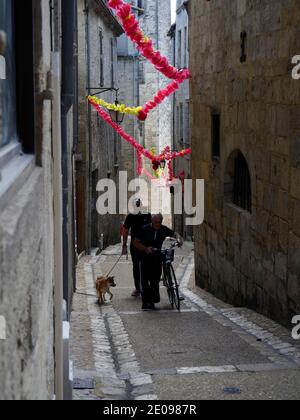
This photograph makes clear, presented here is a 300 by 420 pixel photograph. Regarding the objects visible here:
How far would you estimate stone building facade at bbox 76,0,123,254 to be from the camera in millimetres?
20062

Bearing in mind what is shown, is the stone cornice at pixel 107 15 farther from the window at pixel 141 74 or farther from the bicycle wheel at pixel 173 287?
the bicycle wheel at pixel 173 287

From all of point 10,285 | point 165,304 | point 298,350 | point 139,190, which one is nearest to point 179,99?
point 139,190

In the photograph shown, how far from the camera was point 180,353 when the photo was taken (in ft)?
25.5

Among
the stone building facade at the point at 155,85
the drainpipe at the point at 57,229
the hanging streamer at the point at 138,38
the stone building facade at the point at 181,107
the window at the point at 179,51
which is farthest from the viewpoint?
the stone building facade at the point at 155,85

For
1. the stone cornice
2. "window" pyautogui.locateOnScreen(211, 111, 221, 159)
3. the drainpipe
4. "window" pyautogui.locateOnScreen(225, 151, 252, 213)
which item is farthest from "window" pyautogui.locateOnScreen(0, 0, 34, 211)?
the stone cornice

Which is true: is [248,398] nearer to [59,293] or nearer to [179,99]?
[59,293]

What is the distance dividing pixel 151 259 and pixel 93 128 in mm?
11789

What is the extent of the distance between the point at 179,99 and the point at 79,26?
11.9 m

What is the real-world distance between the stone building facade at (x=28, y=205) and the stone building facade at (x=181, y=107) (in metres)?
22.2

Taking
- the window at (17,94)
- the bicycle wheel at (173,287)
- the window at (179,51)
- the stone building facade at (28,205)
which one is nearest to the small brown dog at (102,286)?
the bicycle wheel at (173,287)

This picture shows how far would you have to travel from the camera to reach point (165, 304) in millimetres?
11562

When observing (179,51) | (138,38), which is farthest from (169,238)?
(179,51)

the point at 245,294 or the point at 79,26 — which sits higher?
the point at 79,26

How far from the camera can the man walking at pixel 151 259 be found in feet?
35.3
